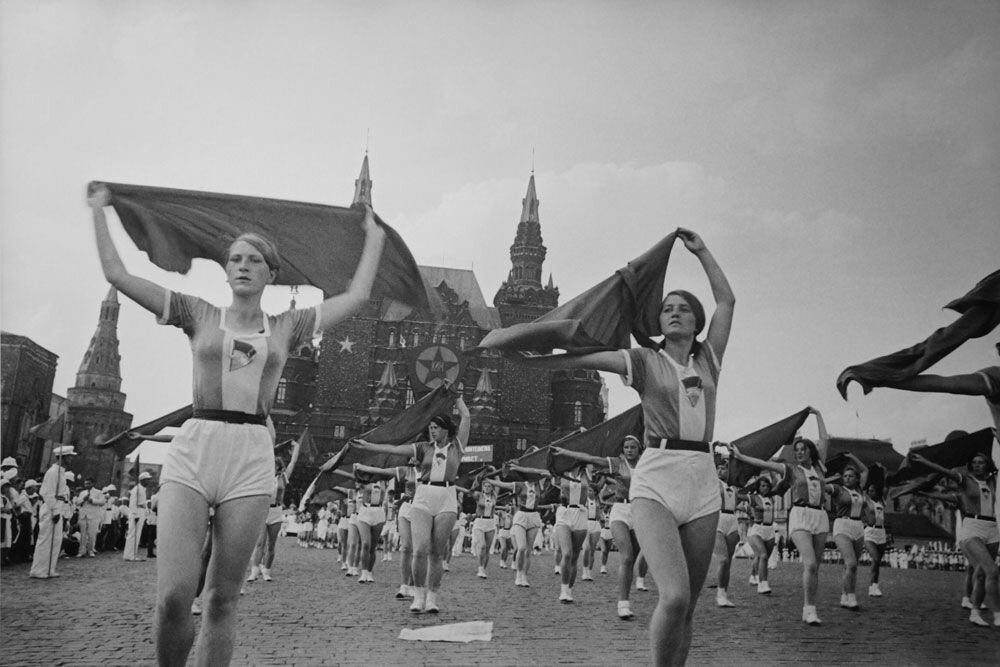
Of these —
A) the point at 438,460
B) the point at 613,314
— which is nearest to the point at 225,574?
the point at 613,314

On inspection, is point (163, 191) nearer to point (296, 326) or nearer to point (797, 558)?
point (296, 326)

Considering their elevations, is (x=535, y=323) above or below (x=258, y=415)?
above

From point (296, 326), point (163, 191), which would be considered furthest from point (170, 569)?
point (163, 191)

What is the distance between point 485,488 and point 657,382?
64.9 feet

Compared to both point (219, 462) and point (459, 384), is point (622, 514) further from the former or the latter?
point (459, 384)

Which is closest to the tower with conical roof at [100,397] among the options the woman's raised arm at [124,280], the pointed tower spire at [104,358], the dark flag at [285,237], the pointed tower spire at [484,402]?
the pointed tower spire at [104,358]

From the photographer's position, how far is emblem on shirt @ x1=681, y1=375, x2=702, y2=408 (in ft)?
18.7

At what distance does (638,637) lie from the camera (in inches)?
375

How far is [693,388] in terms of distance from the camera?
225 inches

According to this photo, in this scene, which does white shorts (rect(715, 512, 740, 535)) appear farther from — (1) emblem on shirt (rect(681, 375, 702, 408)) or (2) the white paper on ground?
(1) emblem on shirt (rect(681, 375, 702, 408))

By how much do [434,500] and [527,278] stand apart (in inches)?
3641

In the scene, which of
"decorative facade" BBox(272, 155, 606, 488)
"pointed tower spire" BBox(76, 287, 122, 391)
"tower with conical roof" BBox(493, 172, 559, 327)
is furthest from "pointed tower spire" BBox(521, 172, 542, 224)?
"pointed tower spire" BBox(76, 287, 122, 391)

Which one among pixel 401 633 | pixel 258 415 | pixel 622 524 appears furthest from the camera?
pixel 622 524

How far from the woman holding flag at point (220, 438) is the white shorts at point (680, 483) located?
2077mm
